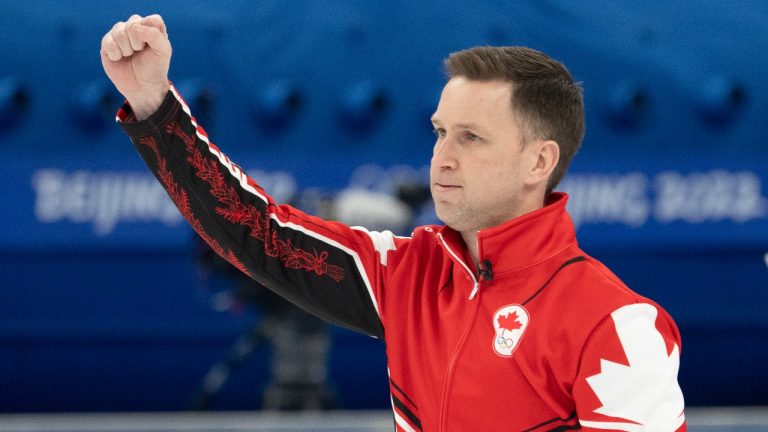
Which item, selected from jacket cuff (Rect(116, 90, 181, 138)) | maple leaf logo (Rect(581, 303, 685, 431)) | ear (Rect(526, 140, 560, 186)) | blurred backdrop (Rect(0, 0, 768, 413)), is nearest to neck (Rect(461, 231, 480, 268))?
ear (Rect(526, 140, 560, 186))

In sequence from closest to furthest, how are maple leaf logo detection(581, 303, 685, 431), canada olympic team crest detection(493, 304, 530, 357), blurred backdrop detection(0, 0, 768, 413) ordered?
maple leaf logo detection(581, 303, 685, 431), canada olympic team crest detection(493, 304, 530, 357), blurred backdrop detection(0, 0, 768, 413)

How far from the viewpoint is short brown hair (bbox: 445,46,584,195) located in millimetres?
1440

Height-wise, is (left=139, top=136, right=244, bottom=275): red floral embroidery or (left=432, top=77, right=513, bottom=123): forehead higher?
(left=432, top=77, right=513, bottom=123): forehead

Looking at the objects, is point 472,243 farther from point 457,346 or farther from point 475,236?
point 457,346

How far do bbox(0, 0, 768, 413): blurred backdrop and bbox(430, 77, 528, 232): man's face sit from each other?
91.5 inches

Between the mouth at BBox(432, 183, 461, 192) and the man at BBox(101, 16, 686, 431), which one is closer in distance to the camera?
the man at BBox(101, 16, 686, 431)

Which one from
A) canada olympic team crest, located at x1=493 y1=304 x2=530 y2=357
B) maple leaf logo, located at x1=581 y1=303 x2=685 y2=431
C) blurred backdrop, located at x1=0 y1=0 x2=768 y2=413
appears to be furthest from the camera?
blurred backdrop, located at x1=0 y1=0 x2=768 y2=413

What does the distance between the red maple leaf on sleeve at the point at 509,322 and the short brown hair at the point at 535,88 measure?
24 cm

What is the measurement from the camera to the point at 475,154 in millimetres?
1426

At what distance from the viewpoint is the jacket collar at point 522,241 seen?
140 cm

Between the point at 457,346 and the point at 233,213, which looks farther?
the point at 233,213

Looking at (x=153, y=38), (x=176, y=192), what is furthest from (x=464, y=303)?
(x=153, y=38)

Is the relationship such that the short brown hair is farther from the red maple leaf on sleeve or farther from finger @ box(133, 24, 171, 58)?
finger @ box(133, 24, 171, 58)

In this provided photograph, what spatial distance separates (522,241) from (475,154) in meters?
0.13
